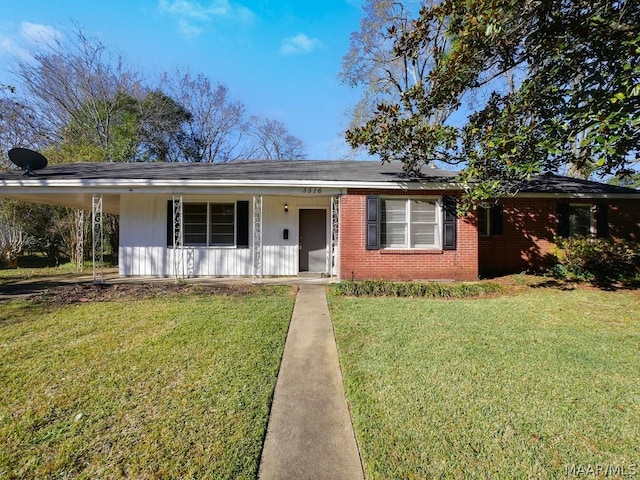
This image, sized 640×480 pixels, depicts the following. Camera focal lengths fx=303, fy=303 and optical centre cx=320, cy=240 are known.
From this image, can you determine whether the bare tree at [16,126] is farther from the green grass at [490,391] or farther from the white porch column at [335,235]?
the green grass at [490,391]

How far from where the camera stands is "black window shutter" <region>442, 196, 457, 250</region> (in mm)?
8891

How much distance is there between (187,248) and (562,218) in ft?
40.7

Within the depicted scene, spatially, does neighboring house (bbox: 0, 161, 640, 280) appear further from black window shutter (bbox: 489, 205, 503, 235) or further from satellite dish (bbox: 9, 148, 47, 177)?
satellite dish (bbox: 9, 148, 47, 177)

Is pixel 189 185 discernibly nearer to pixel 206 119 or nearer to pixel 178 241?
pixel 178 241

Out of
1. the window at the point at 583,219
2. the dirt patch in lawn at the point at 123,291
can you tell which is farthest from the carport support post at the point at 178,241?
the window at the point at 583,219

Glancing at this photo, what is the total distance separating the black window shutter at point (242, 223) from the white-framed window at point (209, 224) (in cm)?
16

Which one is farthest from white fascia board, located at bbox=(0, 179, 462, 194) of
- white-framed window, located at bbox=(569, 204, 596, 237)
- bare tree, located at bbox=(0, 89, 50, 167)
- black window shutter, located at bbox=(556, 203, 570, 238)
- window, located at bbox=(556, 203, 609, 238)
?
bare tree, located at bbox=(0, 89, 50, 167)

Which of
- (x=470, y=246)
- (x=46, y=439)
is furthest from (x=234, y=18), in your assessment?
(x=46, y=439)

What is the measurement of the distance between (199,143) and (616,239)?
90.7 ft

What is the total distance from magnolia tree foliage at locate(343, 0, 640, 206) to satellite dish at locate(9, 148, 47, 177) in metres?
9.64

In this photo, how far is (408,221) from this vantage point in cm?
905

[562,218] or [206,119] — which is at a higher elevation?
[206,119]
